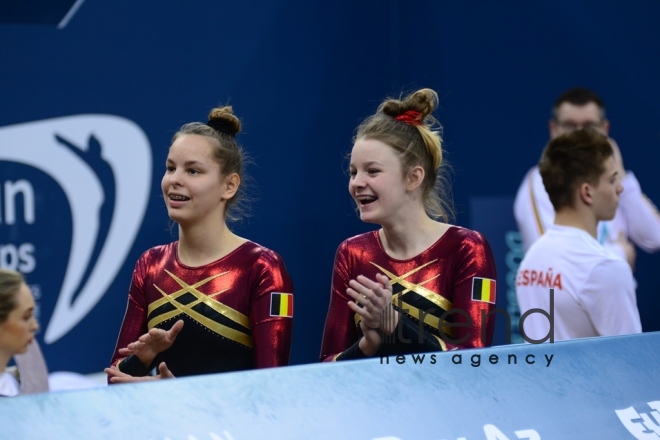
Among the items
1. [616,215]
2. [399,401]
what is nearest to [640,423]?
[399,401]

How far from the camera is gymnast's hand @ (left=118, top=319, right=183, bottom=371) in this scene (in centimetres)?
245

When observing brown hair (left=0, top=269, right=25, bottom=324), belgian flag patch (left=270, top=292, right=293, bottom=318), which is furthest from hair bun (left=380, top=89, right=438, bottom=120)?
brown hair (left=0, top=269, right=25, bottom=324)

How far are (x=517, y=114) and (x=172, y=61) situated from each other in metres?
2.13

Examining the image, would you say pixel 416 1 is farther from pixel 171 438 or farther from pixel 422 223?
pixel 171 438

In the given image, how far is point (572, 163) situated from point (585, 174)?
61 mm

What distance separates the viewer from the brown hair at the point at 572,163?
3457 mm

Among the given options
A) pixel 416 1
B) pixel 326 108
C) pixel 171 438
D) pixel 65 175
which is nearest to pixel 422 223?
pixel 171 438

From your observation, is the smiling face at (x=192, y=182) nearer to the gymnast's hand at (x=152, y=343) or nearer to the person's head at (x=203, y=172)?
the person's head at (x=203, y=172)

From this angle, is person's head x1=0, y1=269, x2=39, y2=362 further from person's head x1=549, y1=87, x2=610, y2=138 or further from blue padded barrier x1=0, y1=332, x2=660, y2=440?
person's head x1=549, y1=87, x2=610, y2=138

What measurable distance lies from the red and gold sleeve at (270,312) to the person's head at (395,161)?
31 cm

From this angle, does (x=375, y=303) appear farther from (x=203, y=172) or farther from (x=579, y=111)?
(x=579, y=111)

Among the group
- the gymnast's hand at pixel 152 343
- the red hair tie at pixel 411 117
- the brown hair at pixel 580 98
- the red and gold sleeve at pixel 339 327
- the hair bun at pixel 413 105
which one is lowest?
the gymnast's hand at pixel 152 343

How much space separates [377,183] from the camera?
285cm

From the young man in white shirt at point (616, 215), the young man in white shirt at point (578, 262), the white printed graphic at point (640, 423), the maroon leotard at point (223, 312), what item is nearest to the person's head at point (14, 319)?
the maroon leotard at point (223, 312)
